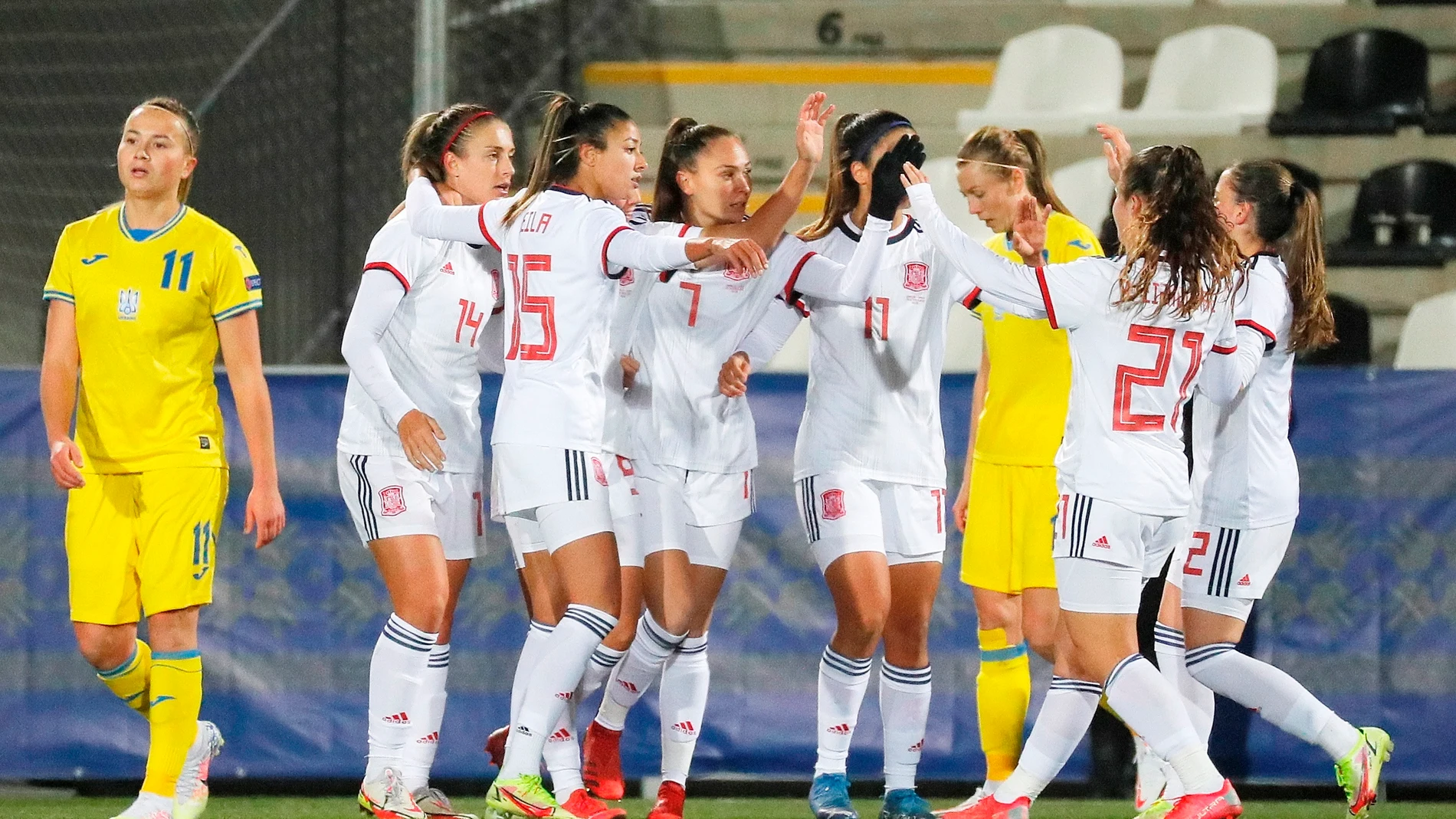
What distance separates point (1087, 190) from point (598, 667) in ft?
17.1

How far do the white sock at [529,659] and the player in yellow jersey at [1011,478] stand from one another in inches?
60.9

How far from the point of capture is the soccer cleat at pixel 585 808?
203 inches

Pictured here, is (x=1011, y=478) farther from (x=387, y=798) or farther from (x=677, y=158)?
(x=387, y=798)

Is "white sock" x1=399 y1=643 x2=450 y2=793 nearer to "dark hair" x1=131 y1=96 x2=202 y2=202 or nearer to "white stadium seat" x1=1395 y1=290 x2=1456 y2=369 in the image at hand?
"dark hair" x1=131 y1=96 x2=202 y2=202

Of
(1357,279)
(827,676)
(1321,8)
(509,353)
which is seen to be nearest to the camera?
(509,353)

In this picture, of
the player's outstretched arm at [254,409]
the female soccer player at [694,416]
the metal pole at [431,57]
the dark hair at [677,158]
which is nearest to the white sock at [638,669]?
the female soccer player at [694,416]

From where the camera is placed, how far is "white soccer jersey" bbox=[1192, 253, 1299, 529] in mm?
5605

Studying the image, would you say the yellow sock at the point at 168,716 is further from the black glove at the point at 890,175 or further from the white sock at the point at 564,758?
the black glove at the point at 890,175

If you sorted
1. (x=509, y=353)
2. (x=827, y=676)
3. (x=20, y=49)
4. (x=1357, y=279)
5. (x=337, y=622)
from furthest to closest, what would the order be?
(x=1357, y=279) → (x=20, y=49) → (x=337, y=622) → (x=827, y=676) → (x=509, y=353)

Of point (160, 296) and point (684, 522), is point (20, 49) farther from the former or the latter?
point (684, 522)

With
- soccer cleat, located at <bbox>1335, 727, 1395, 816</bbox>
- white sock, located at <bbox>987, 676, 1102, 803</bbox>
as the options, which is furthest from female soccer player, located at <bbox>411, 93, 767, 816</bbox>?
soccer cleat, located at <bbox>1335, 727, 1395, 816</bbox>

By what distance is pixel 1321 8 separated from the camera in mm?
11273

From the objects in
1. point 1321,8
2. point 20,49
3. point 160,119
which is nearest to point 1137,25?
point 1321,8

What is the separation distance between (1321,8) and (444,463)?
8007 millimetres
